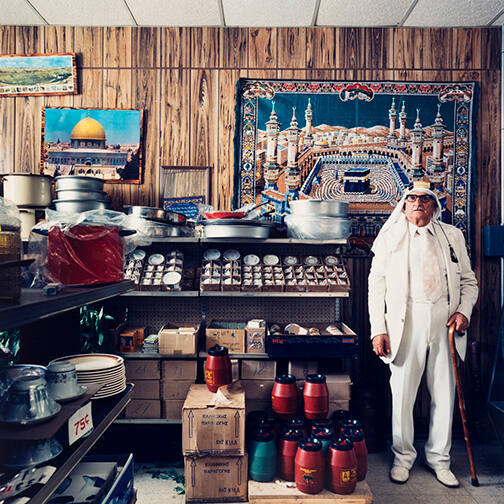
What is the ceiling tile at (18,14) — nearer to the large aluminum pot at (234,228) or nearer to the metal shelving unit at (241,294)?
the large aluminum pot at (234,228)

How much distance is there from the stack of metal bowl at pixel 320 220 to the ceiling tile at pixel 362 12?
1.59m

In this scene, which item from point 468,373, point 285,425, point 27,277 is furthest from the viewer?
point 468,373

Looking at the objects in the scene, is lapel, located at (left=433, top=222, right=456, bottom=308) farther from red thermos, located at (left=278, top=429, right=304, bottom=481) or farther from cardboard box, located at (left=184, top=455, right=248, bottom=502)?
cardboard box, located at (left=184, top=455, right=248, bottom=502)

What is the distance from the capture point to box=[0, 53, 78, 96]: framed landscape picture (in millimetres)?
3607

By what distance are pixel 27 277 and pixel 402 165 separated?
124 inches

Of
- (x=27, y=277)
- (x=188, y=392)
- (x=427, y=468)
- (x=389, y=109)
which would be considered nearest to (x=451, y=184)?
(x=389, y=109)

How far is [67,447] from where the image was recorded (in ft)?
3.91

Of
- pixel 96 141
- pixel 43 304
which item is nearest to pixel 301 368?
pixel 43 304

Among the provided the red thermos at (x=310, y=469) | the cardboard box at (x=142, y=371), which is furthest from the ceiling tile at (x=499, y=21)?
the cardboard box at (x=142, y=371)

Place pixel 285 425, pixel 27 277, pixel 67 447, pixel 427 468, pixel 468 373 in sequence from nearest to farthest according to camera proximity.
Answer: pixel 67 447, pixel 27 277, pixel 285 425, pixel 427 468, pixel 468 373

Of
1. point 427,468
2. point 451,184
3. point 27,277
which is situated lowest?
point 427,468

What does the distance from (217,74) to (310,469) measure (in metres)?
3.12

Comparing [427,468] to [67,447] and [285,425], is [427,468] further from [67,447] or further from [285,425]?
[67,447]

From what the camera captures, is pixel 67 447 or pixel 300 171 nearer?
pixel 67 447
